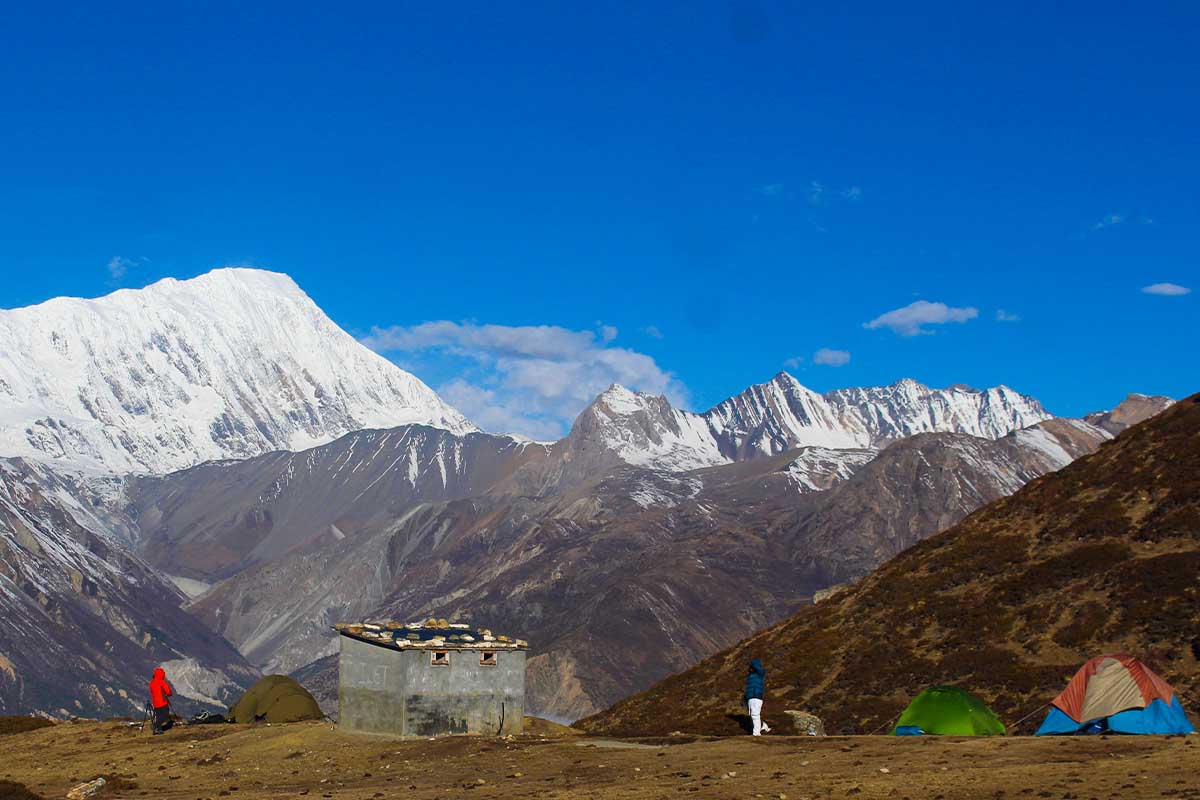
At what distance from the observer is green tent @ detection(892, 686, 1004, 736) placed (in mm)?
58188

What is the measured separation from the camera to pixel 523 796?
4325 cm

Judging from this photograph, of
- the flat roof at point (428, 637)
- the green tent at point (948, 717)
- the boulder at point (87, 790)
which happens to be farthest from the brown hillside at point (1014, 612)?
the boulder at point (87, 790)

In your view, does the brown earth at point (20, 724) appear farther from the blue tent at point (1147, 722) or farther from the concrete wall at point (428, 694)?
the blue tent at point (1147, 722)

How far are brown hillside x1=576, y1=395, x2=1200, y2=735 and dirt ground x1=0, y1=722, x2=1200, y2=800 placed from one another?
15928 mm

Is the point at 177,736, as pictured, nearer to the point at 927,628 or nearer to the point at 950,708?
the point at 950,708

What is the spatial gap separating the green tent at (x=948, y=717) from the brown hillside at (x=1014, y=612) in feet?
39.2

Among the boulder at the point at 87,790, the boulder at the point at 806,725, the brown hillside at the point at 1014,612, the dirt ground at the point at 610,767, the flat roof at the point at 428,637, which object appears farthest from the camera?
the brown hillside at the point at 1014,612

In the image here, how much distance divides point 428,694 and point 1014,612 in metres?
42.5

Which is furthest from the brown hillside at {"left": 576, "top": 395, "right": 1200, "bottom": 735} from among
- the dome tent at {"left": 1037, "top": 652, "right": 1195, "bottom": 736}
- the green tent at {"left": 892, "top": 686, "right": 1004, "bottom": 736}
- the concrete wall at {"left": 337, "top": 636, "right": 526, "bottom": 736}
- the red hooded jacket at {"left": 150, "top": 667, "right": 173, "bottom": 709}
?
the red hooded jacket at {"left": 150, "top": 667, "right": 173, "bottom": 709}

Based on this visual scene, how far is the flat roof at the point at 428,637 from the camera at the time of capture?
63312 mm

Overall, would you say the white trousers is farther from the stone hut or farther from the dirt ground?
the stone hut

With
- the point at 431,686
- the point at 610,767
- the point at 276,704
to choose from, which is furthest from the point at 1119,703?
the point at 276,704

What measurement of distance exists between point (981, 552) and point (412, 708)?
51.9 m

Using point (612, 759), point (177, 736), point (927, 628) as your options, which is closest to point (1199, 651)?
point (927, 628)
